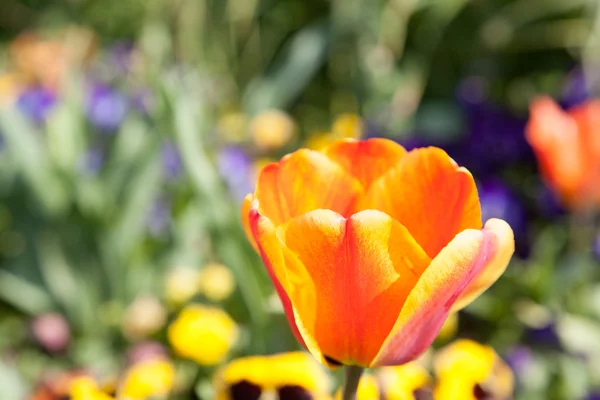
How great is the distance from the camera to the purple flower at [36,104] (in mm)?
1150

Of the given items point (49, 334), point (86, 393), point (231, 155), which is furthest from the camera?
point (231, 155)

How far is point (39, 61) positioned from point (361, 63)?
2.44 feet

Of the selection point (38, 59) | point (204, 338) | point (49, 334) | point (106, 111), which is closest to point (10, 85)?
point (38, 59)

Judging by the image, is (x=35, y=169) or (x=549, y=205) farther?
(x=549, y=205)

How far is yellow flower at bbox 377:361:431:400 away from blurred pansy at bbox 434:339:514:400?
0.05 feet

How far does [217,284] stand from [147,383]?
24 centimetres

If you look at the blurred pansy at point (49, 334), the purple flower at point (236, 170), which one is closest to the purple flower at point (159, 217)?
the purple flower at point (236, 170)

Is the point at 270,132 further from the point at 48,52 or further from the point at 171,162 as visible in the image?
the point at 48,52

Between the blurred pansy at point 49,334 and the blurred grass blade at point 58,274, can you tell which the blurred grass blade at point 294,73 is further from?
the blurred pansy at point 49,334

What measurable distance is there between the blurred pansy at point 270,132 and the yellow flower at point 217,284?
17.9 inches

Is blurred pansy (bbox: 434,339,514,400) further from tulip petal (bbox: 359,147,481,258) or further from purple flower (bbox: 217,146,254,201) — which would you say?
purple flower (bbox: 217,146,254,201)

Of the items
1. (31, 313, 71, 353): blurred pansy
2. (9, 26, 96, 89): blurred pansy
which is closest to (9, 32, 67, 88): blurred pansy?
(9, 26, 96, 89): blurred pansy

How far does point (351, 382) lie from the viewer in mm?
371

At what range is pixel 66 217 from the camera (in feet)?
3.05
